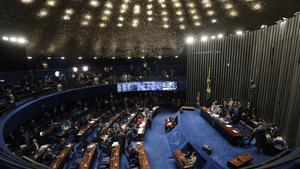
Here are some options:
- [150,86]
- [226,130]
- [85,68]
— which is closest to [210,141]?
[226,130]

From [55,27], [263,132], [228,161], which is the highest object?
[55,27]

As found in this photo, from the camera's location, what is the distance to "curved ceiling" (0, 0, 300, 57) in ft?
26.5

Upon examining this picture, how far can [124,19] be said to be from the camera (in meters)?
11.8

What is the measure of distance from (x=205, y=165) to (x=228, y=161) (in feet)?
4.13

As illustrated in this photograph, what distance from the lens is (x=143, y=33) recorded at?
47.0 feet

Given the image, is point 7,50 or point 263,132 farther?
→ point 7,50

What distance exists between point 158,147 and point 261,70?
25.5 ft

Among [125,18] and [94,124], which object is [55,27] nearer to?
[125,18]

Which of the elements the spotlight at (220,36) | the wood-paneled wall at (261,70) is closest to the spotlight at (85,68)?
the wood-paneled wall at (261,70)

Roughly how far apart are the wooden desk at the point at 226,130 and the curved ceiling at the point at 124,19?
5.70m

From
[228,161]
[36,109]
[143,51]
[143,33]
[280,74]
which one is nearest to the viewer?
[228,161]

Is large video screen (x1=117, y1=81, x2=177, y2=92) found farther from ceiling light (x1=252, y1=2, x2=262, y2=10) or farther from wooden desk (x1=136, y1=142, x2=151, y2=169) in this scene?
ceiling light (x1=252, y1=2, x2=262, y2=10)

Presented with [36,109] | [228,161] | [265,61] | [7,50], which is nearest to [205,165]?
[228,161]

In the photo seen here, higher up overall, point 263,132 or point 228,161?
point 263,132
